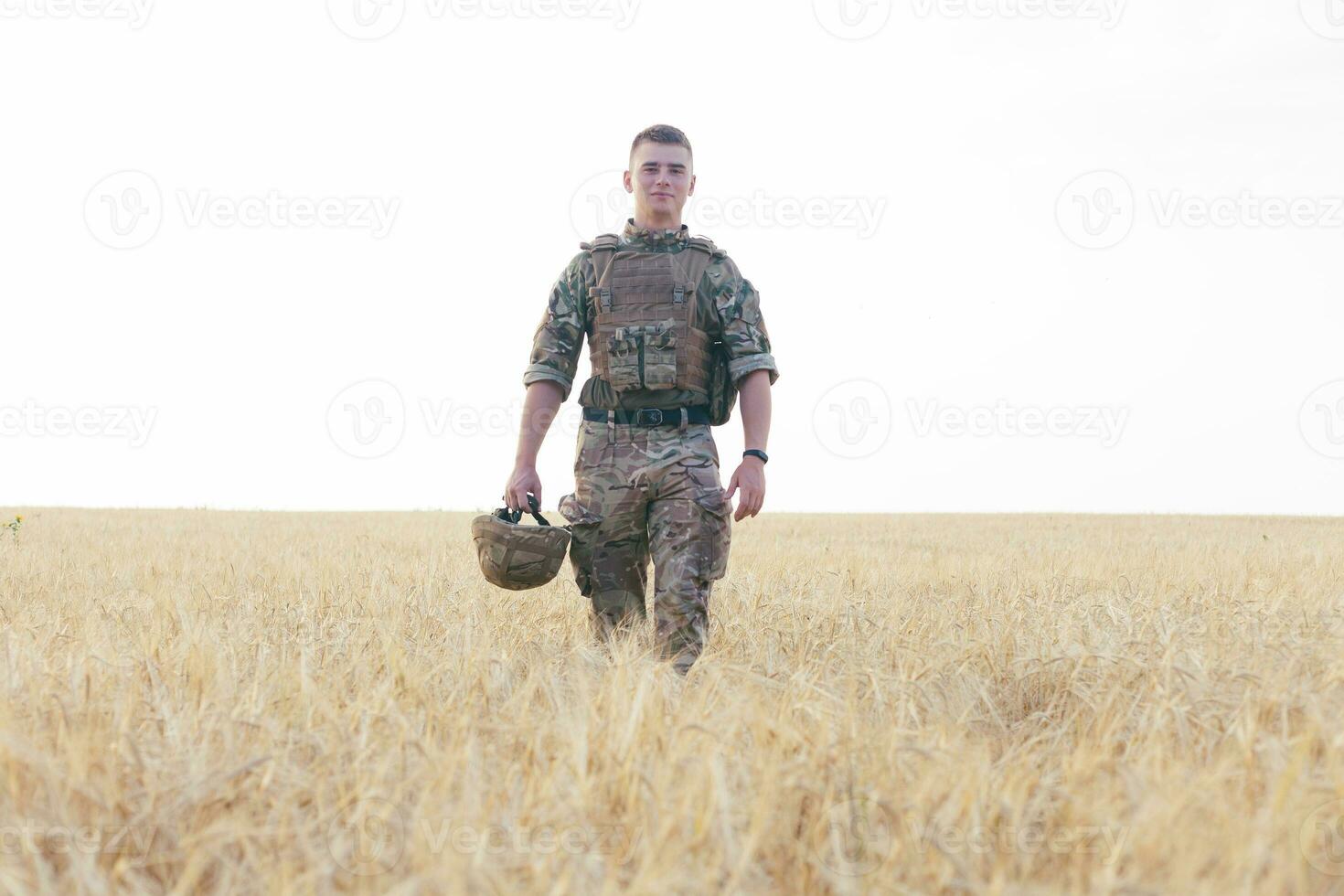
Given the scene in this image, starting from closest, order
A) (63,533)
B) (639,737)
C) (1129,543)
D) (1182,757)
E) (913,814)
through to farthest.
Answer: (913,814) < (639,737) < (1182,757) < (63,533) < (1129,543)

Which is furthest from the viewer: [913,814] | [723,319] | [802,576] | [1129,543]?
[1129,543]

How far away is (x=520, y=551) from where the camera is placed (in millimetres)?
4070

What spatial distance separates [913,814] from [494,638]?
276 cm

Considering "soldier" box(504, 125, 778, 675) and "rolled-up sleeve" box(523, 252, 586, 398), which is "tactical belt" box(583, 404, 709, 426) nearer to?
"soldier" box(504, 125, 778, 675)

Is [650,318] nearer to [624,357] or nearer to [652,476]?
[624,357]

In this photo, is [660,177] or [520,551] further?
[660,177]

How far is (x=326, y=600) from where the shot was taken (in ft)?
18.8

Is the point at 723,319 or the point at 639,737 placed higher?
the point at 723,319

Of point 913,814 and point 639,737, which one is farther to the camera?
point 639,737

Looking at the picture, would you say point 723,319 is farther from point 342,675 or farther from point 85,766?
point 85,766

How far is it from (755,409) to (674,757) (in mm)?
2185

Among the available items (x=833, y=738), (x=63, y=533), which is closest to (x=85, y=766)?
(x=833, y=738)

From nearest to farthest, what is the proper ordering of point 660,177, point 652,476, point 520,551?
point 520,551
point 652,476
point 660,177

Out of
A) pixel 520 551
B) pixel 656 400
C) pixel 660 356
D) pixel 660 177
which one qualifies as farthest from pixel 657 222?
pixel 520 551
